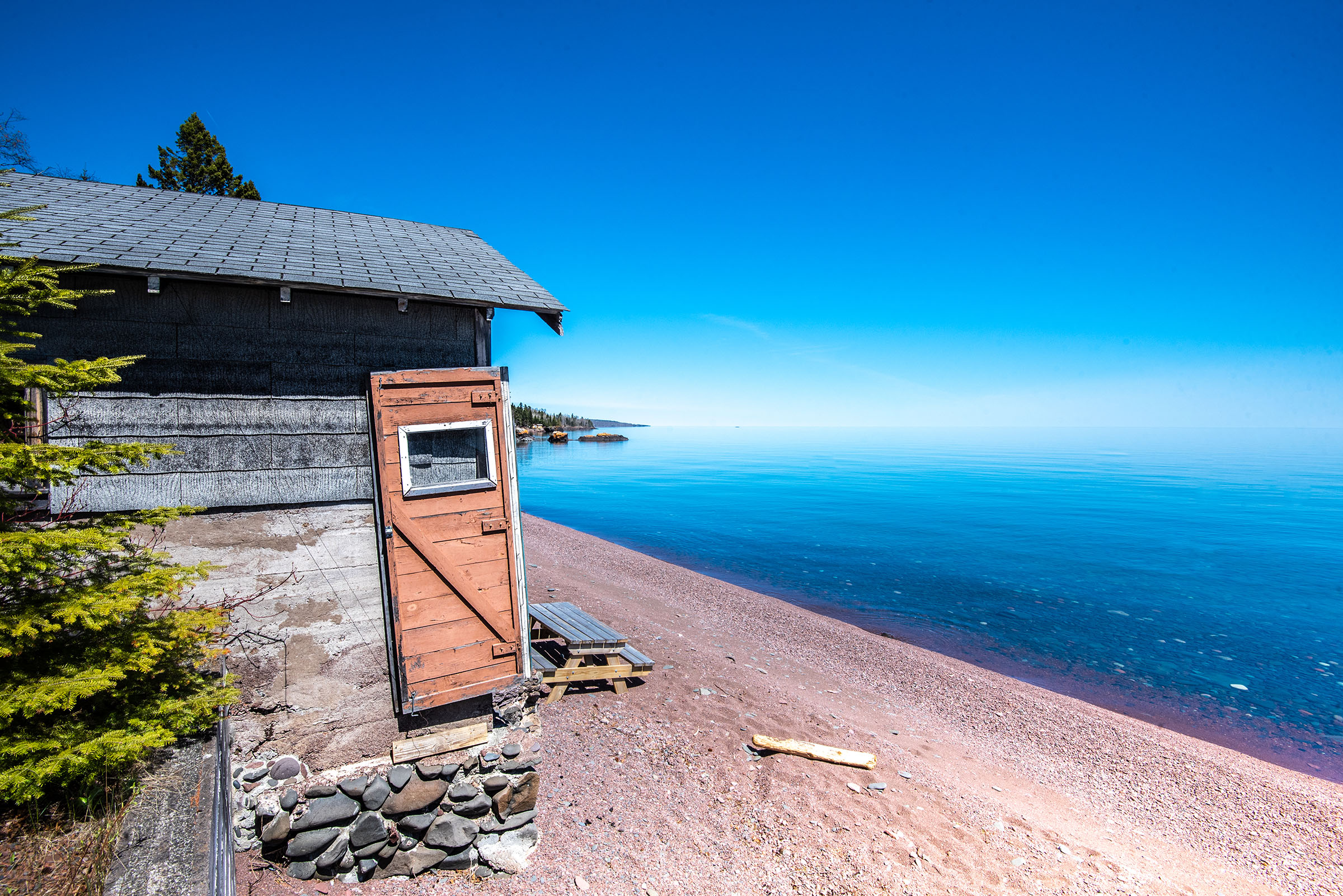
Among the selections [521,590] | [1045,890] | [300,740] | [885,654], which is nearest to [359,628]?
[300,740]

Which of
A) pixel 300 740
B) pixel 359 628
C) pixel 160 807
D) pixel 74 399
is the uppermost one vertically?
pixel 74 399

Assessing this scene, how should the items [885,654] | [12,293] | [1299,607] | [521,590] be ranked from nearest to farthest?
[12,293] < [521,590] < [885,654] < [1299,607]

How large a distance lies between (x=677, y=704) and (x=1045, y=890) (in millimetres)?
4429

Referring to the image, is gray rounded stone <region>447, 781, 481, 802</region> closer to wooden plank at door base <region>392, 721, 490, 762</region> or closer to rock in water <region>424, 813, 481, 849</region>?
rock in water <region>424, 813, 481, 849</region>

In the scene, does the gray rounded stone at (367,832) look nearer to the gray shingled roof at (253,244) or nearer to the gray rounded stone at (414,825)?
the gray rounded stone at (414,825)

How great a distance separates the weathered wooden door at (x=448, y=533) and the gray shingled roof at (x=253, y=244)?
109cm

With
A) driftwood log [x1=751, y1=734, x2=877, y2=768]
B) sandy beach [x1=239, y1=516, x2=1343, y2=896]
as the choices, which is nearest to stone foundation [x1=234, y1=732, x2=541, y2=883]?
sandy beach [x1=239, y1=516, x2=1343, y2=896]

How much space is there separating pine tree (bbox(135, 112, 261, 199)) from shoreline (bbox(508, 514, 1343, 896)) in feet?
77.7

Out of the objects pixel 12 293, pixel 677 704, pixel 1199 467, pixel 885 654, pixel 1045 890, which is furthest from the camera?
pixel 1199 467

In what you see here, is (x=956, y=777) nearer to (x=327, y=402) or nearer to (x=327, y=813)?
(x=327, y=813)

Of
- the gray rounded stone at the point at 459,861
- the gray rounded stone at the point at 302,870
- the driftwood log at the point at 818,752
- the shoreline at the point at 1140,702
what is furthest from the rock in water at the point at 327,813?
the shoreline at the point at 1140,702

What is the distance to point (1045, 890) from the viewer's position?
17.4 feet

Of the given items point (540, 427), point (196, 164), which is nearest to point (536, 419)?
point (540, 427)

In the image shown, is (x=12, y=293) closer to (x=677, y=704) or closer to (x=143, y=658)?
(x=143, y=658)
